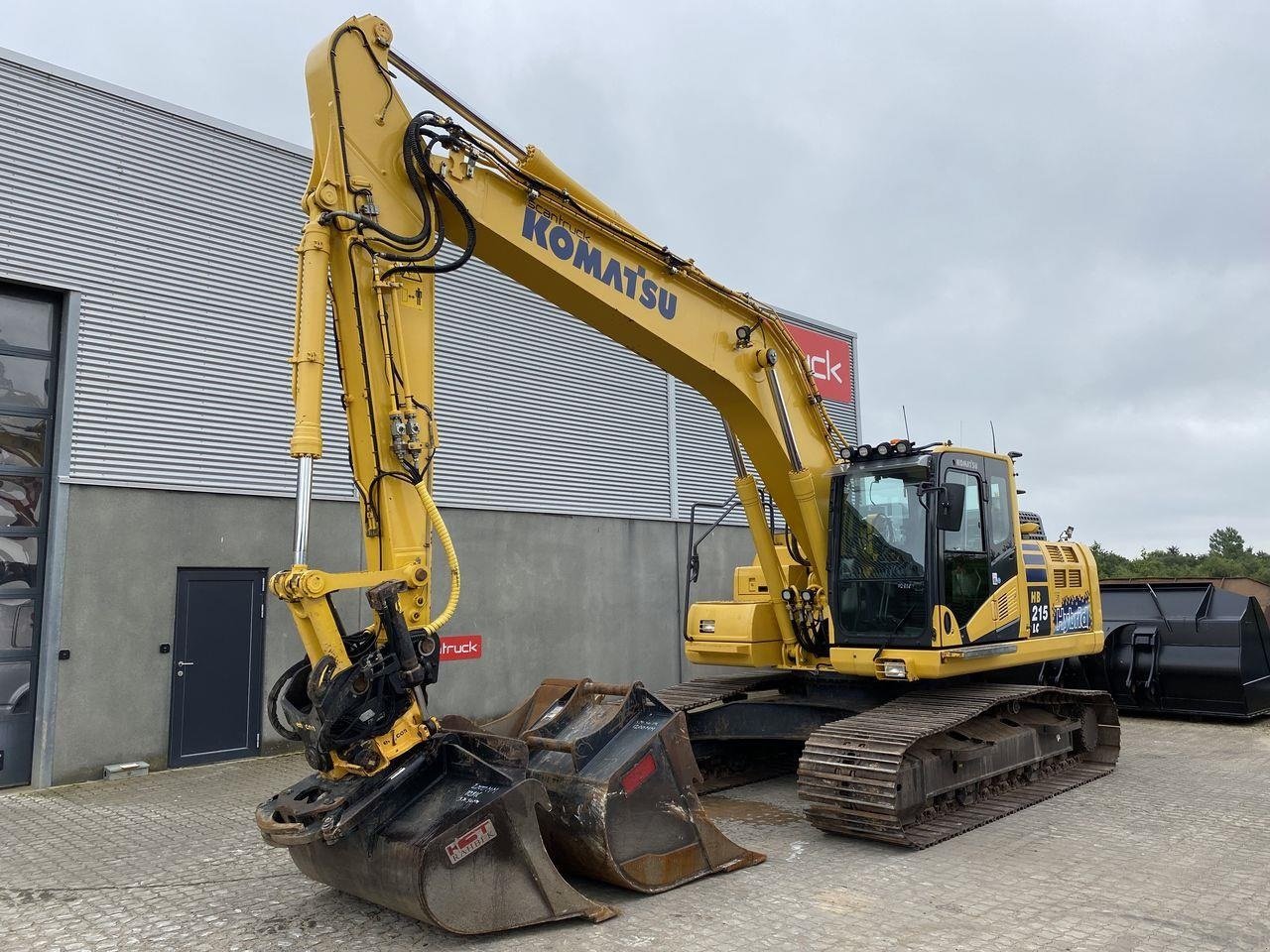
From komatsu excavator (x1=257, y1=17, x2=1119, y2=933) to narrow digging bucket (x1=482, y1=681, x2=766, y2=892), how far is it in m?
0.02

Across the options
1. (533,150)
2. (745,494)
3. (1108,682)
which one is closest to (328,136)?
(533,150)

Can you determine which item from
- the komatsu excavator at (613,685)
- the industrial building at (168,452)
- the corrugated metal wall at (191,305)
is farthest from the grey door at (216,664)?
the komatsu excavator at (613,685)

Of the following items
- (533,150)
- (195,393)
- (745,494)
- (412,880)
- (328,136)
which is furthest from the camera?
(195,393)

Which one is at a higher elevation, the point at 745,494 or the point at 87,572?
the point at 745,494

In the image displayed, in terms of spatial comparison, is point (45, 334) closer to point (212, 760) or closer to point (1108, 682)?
point (212, 760)

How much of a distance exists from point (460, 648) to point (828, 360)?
906cm

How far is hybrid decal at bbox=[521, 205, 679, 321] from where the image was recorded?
5.83 m

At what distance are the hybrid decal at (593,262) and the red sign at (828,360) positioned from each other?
10.1 meters

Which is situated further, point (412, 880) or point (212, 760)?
point (212, 760)

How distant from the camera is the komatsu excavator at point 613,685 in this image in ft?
14.7

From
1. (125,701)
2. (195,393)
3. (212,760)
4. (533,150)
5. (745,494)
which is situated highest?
(533,150)

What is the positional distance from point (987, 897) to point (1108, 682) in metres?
7.53

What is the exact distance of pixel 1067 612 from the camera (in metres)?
8.38

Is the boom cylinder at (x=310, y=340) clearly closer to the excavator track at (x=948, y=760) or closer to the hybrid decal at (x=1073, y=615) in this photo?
the excavator track at (x=948, y=760)
